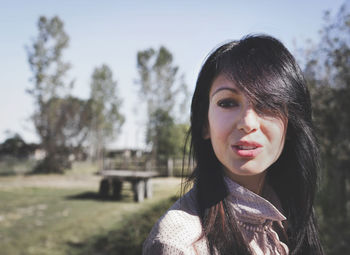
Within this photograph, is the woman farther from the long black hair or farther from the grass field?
the grass field

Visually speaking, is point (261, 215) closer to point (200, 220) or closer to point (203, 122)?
point (200, 220)

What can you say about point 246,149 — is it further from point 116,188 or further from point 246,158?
point 116,188

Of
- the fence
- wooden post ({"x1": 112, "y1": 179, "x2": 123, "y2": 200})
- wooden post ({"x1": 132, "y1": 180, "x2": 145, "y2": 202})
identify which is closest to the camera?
wooden post ({"x1": 132, "y1": 180, "x2": 145, "y2": 202})

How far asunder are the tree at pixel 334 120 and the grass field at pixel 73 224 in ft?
10.4

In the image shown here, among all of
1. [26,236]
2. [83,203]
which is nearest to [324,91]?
[26,236]

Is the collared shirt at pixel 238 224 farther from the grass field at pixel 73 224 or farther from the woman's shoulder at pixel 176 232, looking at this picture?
the grass field at pixel 73 224

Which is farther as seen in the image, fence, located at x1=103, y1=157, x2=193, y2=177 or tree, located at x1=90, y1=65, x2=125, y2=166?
tree, located at x1=90, y1=65, x2=125, y2=166

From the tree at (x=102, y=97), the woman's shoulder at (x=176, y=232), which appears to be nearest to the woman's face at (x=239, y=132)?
the woman's shoulder at (x=176, y=232)

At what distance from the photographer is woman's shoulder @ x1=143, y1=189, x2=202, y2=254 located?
3.03 feet

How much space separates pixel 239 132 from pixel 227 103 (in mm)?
118

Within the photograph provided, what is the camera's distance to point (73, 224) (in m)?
7.09

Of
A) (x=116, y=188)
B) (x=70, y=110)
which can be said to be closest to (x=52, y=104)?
(x=70, y=110)

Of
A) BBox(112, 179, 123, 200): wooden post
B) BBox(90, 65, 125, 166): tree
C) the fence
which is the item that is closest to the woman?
BBox(112, 179, 123, 200): wooden post

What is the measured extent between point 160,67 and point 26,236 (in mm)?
23474
